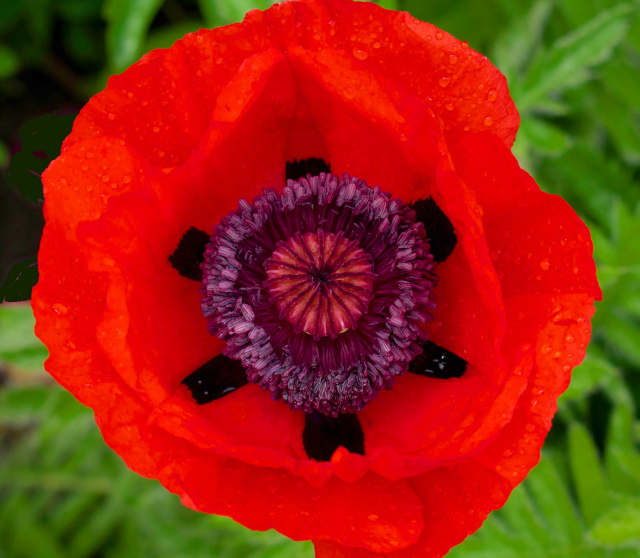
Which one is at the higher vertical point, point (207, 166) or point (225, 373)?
point (207, 166)

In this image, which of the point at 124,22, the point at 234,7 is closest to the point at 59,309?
the point at 234,7

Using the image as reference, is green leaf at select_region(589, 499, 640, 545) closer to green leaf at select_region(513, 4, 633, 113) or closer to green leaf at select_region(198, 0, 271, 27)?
green leaf at select_region(513, 4, 633, 113)

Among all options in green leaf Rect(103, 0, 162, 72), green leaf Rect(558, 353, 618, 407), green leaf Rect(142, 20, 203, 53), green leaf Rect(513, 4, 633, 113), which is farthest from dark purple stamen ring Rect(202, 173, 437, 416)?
green leaf Rect(142, 20, 203, 53)

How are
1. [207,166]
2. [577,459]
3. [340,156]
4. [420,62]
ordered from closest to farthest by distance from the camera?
[420,62] < [207,166] < [340,156] < [577,459]

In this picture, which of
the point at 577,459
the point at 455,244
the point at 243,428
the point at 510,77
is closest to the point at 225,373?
the point at 243,428

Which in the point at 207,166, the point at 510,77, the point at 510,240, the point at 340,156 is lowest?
the point at 207,166

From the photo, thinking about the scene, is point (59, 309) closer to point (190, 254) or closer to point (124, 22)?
point (190, 254)

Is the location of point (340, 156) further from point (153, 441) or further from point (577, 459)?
point (577, 459)
